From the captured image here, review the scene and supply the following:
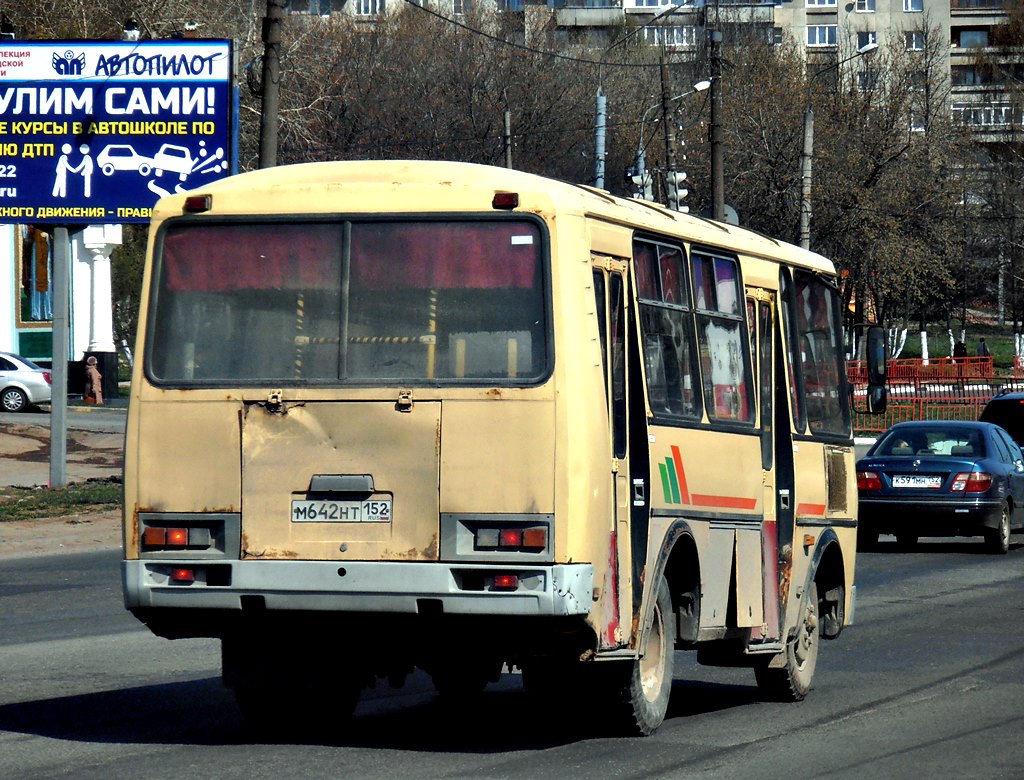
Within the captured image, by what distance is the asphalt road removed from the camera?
8094mm

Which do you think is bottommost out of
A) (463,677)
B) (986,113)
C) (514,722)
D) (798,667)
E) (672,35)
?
(514,722)

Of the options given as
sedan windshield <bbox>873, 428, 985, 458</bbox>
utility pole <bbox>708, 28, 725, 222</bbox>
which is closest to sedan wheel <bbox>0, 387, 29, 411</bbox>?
utility pole <bbox>708, 28, 725, 222</bbox>

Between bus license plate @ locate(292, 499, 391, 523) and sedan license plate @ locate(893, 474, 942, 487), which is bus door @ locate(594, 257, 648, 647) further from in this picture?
sedan license plate @ locate(893, 474, 942, 487)

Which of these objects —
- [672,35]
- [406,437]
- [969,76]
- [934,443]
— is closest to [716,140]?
[934,443]

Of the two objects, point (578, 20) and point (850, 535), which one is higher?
point (578, 20)

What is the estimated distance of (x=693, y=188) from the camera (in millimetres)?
63656

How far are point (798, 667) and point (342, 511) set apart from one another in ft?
11.9

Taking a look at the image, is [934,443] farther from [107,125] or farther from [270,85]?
[107,125]

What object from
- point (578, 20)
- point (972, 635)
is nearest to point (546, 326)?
point (972, 635)

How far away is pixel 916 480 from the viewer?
2133cm

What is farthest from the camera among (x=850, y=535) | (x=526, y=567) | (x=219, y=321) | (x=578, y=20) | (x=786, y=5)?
(x=786, y=5)

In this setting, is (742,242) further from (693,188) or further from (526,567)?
(693,188)

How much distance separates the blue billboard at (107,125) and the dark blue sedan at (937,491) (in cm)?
1006

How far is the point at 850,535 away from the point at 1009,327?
94.6 m
